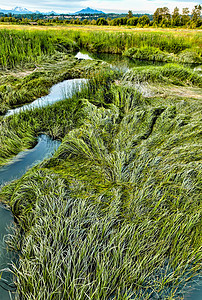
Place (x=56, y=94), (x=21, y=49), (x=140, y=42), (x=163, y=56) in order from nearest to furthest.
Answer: (x=56, y=94)
(x=21, y=49)
(x=163, y=56)
(x=140, y=42)

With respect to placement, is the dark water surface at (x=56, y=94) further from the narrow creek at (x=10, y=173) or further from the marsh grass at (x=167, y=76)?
the marsh grass at (x=167, y=76)

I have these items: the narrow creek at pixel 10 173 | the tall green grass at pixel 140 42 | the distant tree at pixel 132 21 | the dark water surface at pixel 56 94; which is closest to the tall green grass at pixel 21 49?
the dark water surface at pixel 56 94

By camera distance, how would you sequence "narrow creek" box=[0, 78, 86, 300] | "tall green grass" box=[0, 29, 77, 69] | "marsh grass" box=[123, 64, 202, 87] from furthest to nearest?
"tall green grass" box=[0, 29, 77, 69] < "marsh grass" box=[123, 64, 202, 87] < "narrow creek" box=[0, 78, 86, 300]

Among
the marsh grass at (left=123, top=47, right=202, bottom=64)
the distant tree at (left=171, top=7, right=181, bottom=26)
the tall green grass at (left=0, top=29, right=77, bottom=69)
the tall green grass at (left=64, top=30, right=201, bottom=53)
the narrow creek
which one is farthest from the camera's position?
the distant tree at (left=171, top=7, right=181, bottom=26)

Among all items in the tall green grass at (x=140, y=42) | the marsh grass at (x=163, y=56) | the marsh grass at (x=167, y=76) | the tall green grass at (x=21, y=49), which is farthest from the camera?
the tall green grass at (x=140, y=42)

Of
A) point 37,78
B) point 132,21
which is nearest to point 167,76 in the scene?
point 37,78

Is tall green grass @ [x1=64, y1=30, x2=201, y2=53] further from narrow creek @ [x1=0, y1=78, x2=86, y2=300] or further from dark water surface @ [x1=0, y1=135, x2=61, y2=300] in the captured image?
dark water surface @ [x1=0, y1=135, x2=61, y2=300]

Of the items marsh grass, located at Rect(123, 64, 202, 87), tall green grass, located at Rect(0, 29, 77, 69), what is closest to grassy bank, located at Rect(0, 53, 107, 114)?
tall green grass, located at Rect(0, 29, 77, 69)

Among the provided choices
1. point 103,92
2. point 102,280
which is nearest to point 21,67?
point 103,92

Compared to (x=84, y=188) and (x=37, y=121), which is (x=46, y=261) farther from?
(x=37, y=121)

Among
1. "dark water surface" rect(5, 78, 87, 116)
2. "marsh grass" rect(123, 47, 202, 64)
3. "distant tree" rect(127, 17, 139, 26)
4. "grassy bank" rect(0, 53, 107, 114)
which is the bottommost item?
"dark water surface" rect(5, 78, 87, 116)

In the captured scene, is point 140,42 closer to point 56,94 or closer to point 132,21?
point 56,94
